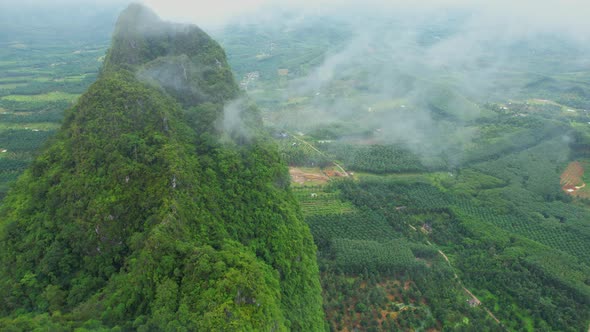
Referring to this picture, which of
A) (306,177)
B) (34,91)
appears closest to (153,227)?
(306,177)

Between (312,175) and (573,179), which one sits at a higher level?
(312,175)

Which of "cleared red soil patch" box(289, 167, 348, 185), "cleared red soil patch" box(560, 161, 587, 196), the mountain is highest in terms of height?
the mountain

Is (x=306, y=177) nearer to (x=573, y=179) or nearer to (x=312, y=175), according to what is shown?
(x=312, y=175)

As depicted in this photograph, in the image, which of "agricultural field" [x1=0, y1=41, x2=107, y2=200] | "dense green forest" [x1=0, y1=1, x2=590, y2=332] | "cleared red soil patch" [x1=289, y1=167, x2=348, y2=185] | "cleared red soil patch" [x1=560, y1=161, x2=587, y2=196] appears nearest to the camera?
"dense green forest" [x1=0, y1=1, x2=590, y2=332]

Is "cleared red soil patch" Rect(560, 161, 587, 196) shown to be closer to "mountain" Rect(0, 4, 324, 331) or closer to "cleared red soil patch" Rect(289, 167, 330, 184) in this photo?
"cleared red soil patch" Rect(289, 167, 330, 184)

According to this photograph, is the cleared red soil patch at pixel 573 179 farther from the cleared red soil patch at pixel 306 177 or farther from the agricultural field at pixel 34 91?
the agricultural field at pixel 34 91

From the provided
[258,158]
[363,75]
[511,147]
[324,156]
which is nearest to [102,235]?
[258,158]

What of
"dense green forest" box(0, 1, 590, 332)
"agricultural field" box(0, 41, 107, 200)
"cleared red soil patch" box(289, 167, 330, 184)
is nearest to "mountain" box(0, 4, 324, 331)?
"dense green forest" box(0, 1, 590, 332)
